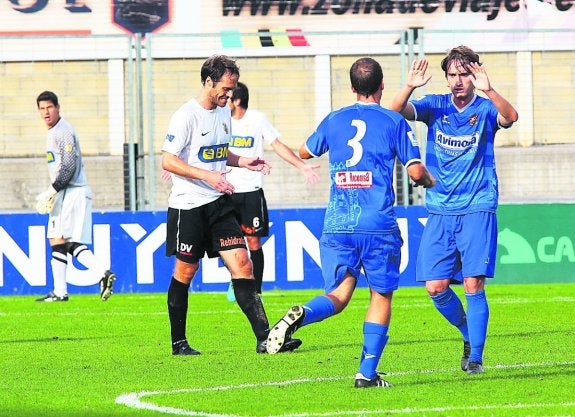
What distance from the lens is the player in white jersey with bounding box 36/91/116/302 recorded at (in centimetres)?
1474

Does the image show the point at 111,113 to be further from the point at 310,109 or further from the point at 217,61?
the point at 217,61

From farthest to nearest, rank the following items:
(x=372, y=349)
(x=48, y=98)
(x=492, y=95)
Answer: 1. (x=48, y=98)
2. (x=492, y=95)
3. (x=372, y=349)

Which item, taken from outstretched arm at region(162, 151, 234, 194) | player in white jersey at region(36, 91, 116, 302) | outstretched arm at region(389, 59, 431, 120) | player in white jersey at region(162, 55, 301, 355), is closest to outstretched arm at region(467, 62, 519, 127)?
outstretched arm at region(389, 59, 431, 120)

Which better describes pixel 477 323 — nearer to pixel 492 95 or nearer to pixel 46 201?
pixel 492 95

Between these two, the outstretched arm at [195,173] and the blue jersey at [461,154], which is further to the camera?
the outstretched arm at [195,173]

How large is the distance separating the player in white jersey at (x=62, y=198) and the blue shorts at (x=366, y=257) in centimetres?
732

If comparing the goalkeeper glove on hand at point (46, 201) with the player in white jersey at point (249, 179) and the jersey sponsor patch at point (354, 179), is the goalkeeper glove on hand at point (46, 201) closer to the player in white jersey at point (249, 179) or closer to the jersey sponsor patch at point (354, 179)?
the player in white jersey at point (249, 179)

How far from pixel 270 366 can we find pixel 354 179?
180 centimetres

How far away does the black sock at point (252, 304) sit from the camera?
31.7 ft

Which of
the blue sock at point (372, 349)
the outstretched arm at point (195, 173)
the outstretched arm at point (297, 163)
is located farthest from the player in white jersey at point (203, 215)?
the blue sock at point (372, 349)

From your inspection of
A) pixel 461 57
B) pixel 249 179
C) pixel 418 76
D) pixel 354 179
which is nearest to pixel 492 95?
pixel 461 57

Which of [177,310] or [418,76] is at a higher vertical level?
[418,76]

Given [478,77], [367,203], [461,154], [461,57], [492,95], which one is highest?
[461,57]

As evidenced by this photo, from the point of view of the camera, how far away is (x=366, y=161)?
7.51 m
